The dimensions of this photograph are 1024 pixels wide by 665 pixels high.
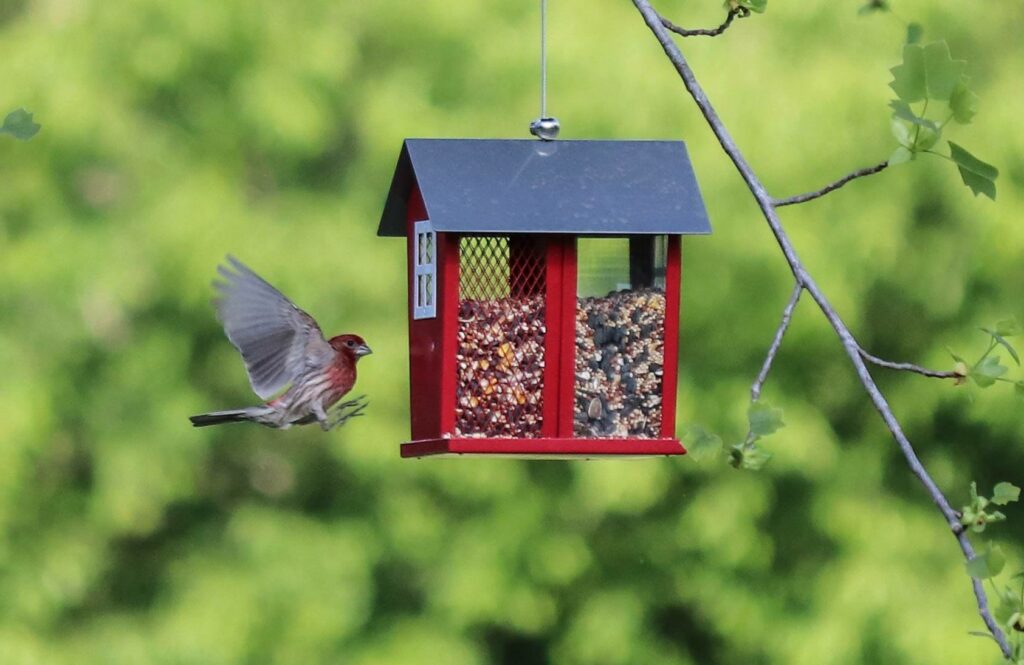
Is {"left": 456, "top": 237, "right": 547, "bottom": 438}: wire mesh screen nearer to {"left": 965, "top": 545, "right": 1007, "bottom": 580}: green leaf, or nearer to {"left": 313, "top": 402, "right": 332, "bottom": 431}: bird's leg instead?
{"left": 313, "top": 402, "right": 332, "bottom": 431}: bird's leg

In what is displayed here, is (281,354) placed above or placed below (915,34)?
below

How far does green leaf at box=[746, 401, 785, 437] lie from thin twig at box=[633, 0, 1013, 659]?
152 millimetres

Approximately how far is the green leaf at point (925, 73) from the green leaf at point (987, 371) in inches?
17.4

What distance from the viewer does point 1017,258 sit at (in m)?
8.88

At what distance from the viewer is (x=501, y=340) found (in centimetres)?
423

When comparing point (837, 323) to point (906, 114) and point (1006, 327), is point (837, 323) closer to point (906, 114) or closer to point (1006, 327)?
point (1006, 327)

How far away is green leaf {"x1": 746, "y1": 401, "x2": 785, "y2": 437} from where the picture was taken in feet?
8.59

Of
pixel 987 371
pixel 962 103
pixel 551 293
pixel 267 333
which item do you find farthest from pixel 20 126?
pixel 267 333

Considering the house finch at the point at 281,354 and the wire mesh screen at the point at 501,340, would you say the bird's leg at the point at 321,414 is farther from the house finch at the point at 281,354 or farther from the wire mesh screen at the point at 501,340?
the wire mesh screen at the point at 501,340

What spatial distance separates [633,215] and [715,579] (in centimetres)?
589

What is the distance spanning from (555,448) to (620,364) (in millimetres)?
292

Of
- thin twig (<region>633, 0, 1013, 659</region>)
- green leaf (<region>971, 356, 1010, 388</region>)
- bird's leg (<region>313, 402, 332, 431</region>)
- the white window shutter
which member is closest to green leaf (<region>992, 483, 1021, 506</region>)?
thin twig (<region>633, 0, 1013, 659</region>)

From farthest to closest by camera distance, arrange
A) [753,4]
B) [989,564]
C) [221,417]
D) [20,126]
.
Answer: [221,417], [753,4], [20,126], [989,564]

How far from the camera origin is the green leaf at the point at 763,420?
262 cm
